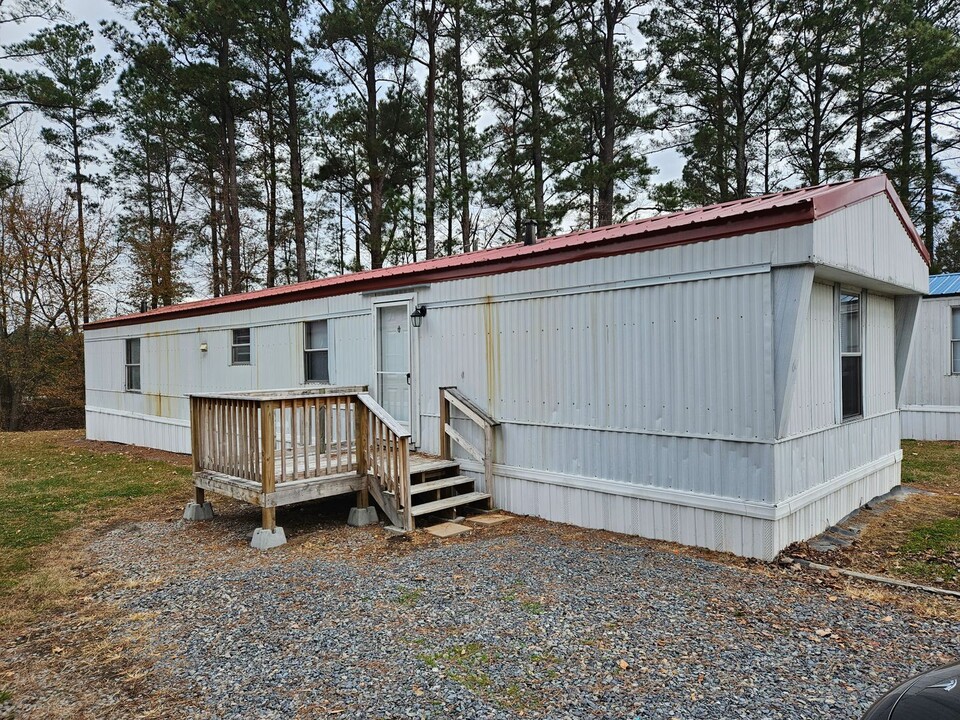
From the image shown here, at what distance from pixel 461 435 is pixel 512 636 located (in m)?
3.54

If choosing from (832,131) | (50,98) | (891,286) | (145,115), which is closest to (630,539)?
(891,286)

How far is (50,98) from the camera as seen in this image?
1516 cm

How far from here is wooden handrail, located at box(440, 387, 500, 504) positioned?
6.48 metres

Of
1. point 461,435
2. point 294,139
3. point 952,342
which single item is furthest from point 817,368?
point 294,139

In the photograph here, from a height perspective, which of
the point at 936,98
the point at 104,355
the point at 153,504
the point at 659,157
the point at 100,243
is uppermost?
the point at 936,98

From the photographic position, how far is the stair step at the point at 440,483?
591 cm

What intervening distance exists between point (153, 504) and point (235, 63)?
13929 mm

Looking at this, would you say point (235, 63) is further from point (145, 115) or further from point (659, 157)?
point (659, 157)

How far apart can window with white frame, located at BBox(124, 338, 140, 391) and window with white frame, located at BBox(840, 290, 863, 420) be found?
12.9 metres

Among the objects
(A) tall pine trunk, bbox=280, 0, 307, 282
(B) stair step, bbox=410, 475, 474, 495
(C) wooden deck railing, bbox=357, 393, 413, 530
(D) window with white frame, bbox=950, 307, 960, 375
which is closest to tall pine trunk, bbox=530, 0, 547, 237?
(A) tall pine trunk, bbox=280, 0, 307, 282

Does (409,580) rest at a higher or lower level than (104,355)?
lower

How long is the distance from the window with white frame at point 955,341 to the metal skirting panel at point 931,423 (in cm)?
76

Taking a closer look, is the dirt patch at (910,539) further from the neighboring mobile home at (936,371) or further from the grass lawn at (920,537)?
the neighboring mobile home at (936,371)

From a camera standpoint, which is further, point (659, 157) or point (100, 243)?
point (100, 243)
